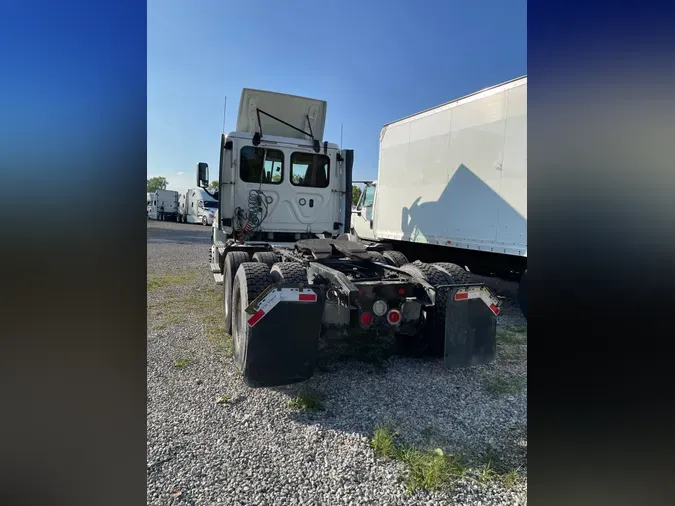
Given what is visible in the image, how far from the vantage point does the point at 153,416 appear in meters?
3.22

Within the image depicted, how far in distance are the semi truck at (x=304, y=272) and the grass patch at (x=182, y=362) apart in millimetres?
561

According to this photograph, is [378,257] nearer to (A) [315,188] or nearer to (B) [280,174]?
(A) [315,188]

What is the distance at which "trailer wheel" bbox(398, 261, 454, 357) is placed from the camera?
411 centimetres

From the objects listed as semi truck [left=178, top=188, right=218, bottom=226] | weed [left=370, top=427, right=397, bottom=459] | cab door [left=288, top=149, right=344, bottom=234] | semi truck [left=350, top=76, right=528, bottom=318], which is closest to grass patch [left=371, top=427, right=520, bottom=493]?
weed [left=370, top=427, right=397, bottom=459]

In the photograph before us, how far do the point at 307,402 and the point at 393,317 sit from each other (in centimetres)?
121

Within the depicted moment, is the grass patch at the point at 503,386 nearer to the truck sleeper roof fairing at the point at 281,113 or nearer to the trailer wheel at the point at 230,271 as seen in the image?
the trailer wheel at the point at 230,271

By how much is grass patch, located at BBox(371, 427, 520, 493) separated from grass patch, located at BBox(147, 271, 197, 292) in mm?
7498

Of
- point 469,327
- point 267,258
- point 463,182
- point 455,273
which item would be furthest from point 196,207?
point 469,327

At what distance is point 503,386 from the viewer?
4.05 m

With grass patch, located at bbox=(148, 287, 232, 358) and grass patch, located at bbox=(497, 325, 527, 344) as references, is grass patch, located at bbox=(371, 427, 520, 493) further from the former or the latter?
grass patch, located at bbox=(497, 325, 527, 344)

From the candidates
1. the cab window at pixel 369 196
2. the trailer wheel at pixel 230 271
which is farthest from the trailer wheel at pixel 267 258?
the cab window at pixel 369 196

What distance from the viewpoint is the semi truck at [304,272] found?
11.2 feet
